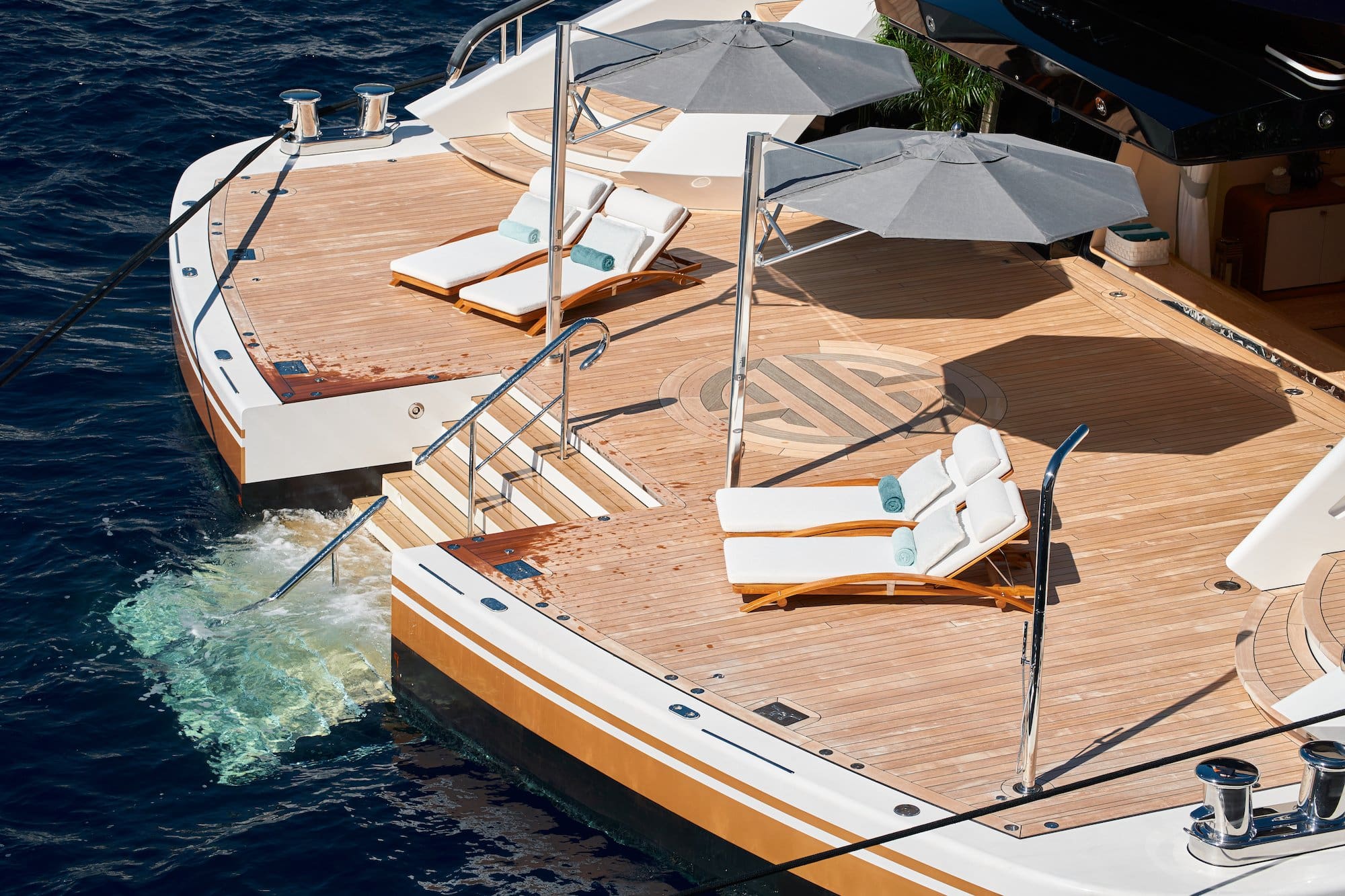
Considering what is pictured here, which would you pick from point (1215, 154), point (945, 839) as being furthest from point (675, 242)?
point (945, 839)

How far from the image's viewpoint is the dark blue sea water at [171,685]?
9.27 metres

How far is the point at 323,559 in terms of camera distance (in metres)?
11.7

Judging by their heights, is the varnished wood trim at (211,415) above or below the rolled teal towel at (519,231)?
below

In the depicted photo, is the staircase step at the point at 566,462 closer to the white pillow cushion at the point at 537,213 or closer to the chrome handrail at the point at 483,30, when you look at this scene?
the white pillow cushion at the point at 537,213

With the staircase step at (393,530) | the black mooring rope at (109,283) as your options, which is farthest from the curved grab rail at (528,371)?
the black mooring rope at (109,283)

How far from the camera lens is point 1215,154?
11.1 m

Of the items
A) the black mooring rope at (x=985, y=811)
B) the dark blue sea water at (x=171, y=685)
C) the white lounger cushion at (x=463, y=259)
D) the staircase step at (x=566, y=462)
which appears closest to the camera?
the black mooring rope at (x=985, y=811)

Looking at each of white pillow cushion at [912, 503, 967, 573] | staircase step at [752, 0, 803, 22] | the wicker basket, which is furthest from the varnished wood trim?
the wicker basket

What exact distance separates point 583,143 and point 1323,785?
11190mm

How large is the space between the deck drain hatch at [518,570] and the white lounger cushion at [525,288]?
11.5 ft

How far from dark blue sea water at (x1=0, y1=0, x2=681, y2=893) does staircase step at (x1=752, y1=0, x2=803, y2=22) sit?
744 centimetres

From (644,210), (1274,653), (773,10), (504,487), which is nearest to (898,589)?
(1274,653)

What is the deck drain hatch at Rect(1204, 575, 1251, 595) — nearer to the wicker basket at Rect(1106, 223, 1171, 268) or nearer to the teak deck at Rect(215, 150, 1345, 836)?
the teak deck at Rect(215, 150, 1345, 836)

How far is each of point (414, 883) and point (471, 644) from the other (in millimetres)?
1528
